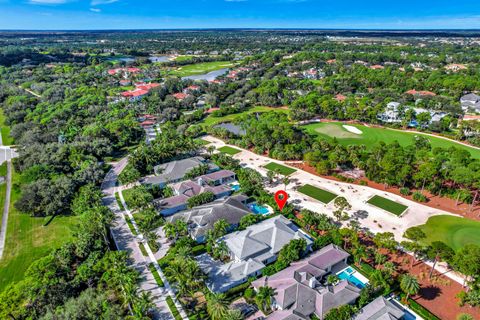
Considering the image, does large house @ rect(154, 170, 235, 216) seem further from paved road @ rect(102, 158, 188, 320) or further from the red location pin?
the red location pin

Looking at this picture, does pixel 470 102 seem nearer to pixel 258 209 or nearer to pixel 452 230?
pixel 452 230

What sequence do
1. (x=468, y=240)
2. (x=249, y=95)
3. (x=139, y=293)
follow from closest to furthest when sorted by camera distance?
(x=139, y=293), (x=468, y=240), (x=249, y=95)

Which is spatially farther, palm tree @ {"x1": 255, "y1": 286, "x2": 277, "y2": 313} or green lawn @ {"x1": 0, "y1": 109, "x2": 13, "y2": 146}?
green lawn @ {"x1": 0, "y1": 109, "x2": 13, "y2": 146}

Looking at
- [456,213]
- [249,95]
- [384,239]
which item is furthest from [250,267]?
[249,95]

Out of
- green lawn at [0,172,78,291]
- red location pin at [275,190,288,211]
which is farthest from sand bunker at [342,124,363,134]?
green lawn at [0,172,78,291]

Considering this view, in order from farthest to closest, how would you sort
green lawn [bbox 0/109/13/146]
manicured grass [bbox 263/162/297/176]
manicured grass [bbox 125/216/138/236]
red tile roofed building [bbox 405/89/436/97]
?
red tile roofed building [bbox 405/89/436/97], green lawn [bbox 0/109/13/146], manicured grass [bbox 263/162/297/176], manicured grass [bbox 125/216/138/236]

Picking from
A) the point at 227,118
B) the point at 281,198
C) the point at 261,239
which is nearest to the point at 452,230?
the point at 281,198

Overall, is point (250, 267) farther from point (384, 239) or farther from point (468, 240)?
point (468, 240)
